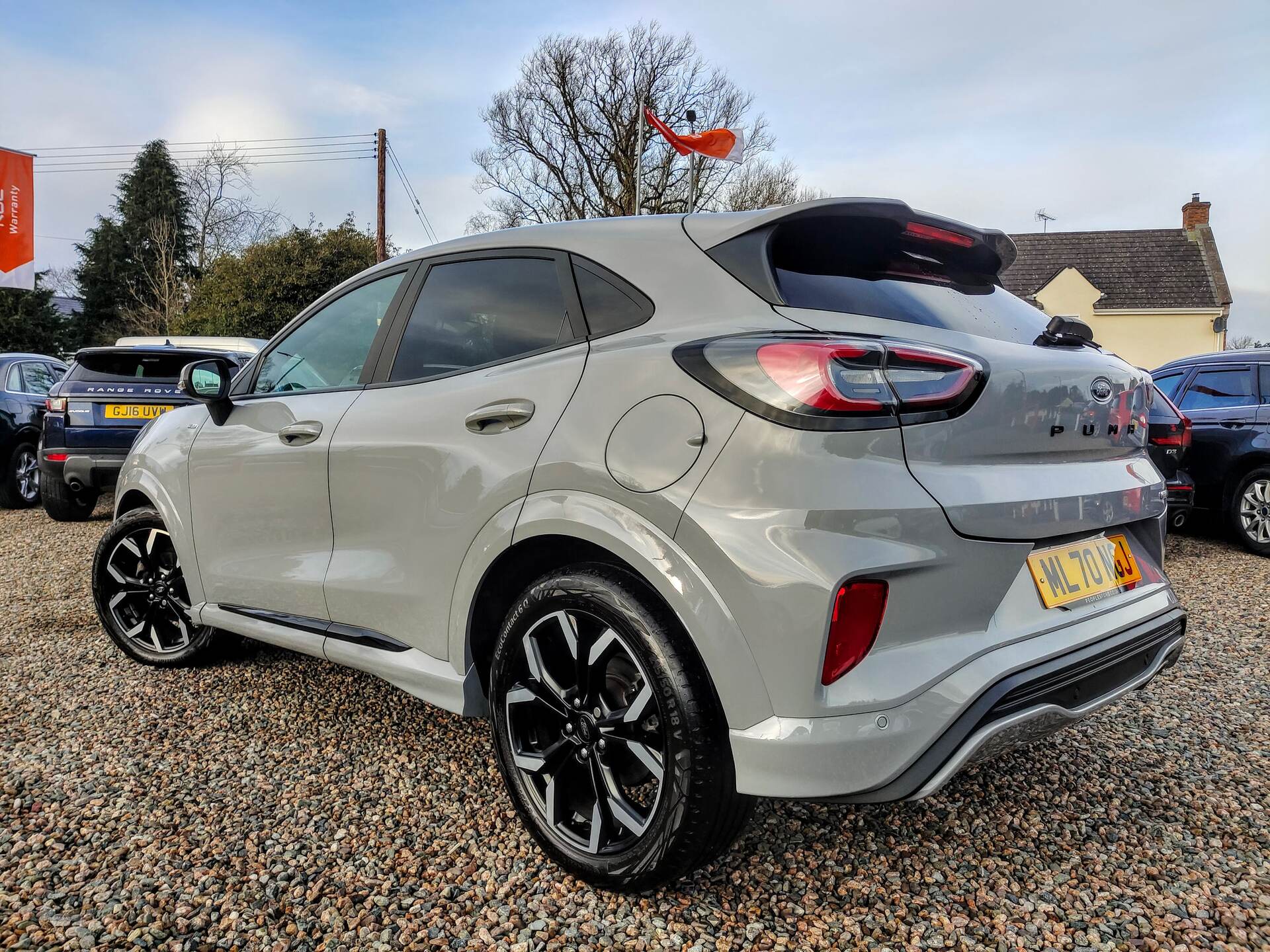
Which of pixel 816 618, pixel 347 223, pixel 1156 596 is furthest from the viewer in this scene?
pixel 347 223

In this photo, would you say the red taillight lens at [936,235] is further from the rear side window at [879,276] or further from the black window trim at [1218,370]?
the black window trim at [1218,370]

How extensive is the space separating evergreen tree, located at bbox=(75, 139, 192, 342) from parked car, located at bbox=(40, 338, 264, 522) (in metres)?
33.4

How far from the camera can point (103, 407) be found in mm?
7500

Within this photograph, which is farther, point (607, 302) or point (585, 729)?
point (607, 302)

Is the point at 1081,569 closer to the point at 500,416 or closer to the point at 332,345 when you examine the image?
the point at 500,416

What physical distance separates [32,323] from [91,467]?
32.6 m

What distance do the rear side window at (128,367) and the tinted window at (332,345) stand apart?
5.07 m

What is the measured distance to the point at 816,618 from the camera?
1.63 meters

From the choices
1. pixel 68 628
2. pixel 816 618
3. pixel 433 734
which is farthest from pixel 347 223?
pixel 816 618

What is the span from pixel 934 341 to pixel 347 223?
73.3 ft

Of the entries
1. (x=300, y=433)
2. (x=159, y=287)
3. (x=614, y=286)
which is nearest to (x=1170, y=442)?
(x=614, y=286)

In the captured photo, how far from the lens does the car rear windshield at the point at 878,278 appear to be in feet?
6.48

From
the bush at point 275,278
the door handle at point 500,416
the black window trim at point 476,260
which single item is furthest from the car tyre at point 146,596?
the bush at point 275,278

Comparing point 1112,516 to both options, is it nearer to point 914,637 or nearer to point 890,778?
point 914,637
